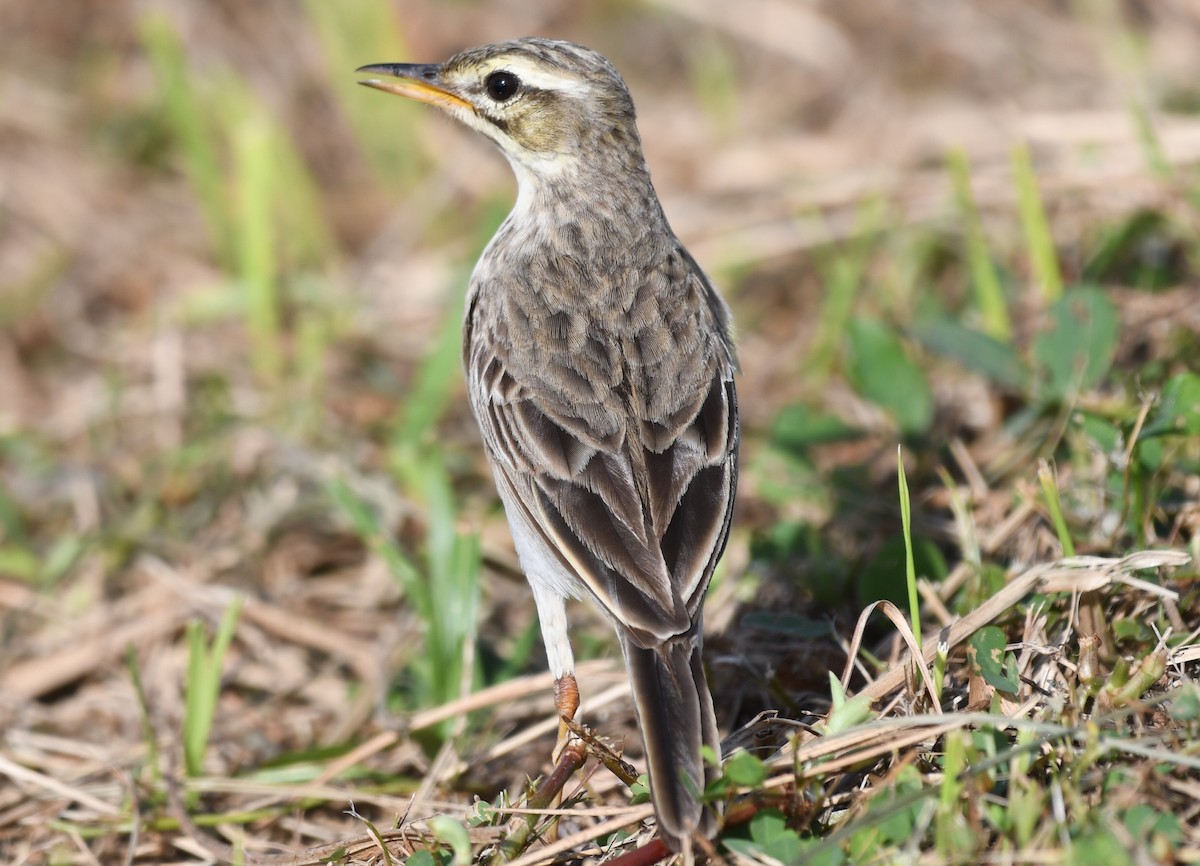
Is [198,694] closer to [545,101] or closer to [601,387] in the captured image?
[601,387]

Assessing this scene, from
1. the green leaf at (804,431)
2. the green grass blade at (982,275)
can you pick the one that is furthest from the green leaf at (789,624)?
the green grass blade at (982,275)

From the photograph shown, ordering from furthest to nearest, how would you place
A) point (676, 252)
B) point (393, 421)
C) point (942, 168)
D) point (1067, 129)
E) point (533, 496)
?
1. point (942, 168)
2. point (1067, 129)
3. point (393, 421)
4. point (676, 252)
5. point (533, 496)

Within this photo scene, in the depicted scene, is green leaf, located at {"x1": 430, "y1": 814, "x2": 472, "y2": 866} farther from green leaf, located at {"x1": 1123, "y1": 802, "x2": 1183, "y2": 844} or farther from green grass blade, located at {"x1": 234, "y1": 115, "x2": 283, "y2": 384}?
green grass blade, located at {"x1": 234, "y1": 115, "x2": 283, "y2": 384}

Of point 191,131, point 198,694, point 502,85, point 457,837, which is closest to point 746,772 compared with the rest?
point 457,837

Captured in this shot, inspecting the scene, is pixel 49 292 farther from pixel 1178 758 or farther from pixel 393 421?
pixel 1178 758

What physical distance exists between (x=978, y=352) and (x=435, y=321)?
12.5 ft

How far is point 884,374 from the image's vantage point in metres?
6.09

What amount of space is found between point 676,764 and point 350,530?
3456 mm

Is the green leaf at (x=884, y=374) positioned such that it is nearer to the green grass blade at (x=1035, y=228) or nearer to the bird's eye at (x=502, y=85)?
the green grass blade at (x=1035, y=228)

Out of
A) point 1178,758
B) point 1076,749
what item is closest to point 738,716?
point 1076,749

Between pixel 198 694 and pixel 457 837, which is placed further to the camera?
pixel 198 694

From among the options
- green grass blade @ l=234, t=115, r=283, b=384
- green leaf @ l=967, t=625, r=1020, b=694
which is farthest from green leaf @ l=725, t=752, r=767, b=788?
green grass blade @ l=234, t=115, r=283, b=384

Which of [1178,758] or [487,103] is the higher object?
[487,103]

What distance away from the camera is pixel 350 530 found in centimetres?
665
